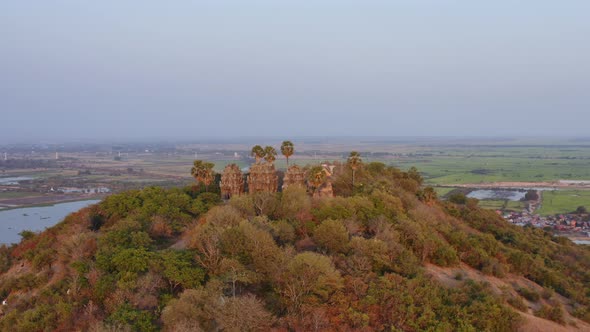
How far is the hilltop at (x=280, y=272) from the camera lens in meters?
21.8

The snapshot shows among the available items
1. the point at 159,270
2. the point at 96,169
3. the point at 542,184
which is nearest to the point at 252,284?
the point at 159,270

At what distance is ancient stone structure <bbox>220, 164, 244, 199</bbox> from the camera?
42.2 meters

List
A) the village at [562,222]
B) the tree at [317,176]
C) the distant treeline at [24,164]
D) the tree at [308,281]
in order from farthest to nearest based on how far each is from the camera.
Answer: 1. the distant treeline at [24,164]
2. the village at [562,222]
3. the tree at [317,176]
4. the tree at [308,281]

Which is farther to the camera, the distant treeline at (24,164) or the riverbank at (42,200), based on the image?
the distant treeline at (24,164)

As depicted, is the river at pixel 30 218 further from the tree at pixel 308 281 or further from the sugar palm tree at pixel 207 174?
the tree at pixel 308 281

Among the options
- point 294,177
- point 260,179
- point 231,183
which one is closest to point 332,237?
point 294,177

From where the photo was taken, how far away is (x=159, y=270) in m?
25.9

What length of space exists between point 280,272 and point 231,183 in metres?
19.2

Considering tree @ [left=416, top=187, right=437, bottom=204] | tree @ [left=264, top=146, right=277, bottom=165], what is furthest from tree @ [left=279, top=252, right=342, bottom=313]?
tree @ [left=416, top=187, right=437, bottom=204]

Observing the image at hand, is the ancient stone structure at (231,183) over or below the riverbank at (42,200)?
over

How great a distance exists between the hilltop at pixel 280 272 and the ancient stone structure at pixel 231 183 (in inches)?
62.8

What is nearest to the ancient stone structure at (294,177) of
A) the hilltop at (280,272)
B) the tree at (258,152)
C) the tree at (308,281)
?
the hilltop at (280,272)

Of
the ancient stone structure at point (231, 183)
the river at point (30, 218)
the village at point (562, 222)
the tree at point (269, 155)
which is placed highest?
the tree at point (269, 155)

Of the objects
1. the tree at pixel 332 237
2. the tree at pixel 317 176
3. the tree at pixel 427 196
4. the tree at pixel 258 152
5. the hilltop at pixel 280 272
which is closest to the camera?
the hilltop at pixel 280 272
